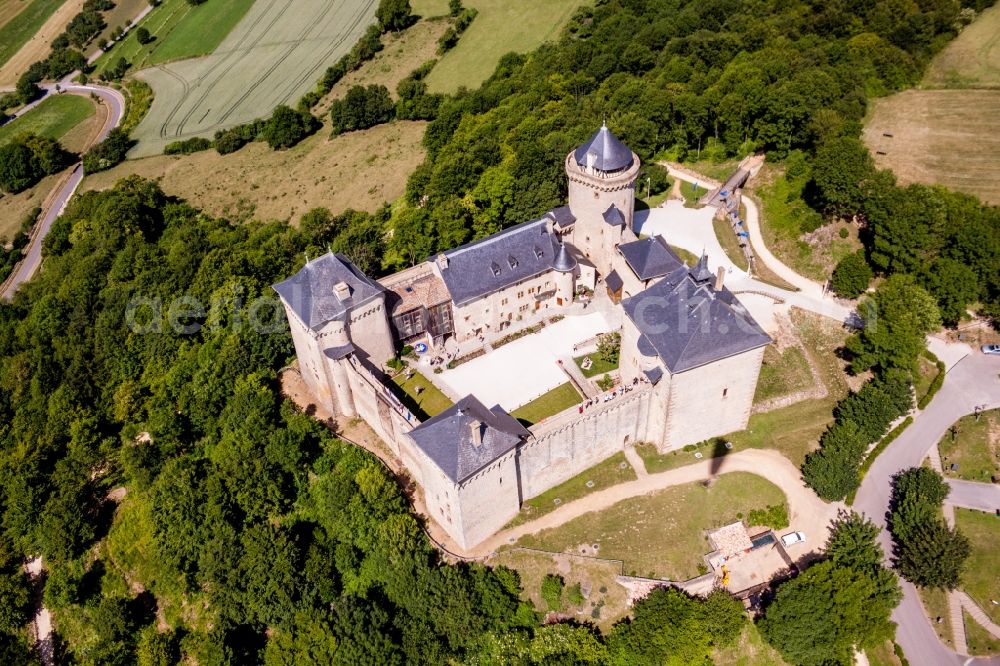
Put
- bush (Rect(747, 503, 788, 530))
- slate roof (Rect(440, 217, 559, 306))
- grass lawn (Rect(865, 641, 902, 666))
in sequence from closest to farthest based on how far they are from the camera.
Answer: grass lawn (Rect(865, 641, 902, 666)), bush (Rect(747, 503, 788, 530)), slate roof (Rect(440, 217, 559, 306))

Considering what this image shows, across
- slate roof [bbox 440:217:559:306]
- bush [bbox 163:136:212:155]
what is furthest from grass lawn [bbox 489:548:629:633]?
bush [bbox 163:136:212:155]

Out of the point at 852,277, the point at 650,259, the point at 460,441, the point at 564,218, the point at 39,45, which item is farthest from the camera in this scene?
the point at 39,45

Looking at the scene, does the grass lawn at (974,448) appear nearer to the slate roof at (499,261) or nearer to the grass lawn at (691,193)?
the grass lawn at (691,193)

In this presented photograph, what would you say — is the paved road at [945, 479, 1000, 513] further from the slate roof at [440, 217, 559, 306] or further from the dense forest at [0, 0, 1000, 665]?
the slate roof at [440, 217, 559, 306]

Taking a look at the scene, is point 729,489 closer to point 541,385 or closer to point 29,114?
point 541,385

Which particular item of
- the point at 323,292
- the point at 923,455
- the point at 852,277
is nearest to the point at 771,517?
the point at 923,455

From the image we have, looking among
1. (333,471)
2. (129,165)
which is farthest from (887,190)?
(129,165)

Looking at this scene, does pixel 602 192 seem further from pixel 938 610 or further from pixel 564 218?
pixel 938 610
